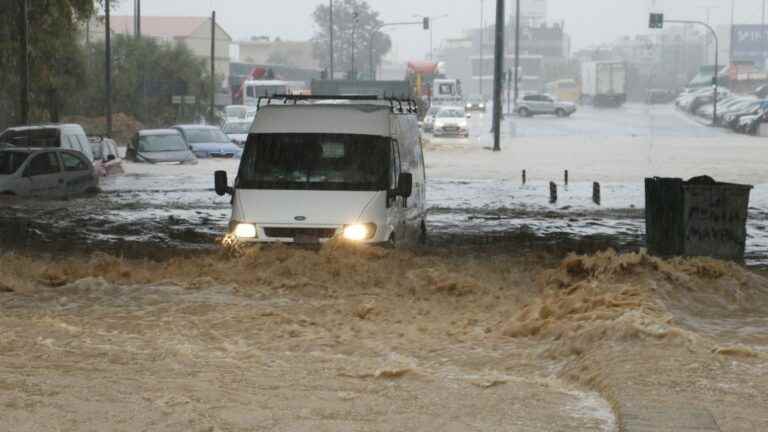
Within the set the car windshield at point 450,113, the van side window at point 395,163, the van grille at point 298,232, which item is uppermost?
the van side window at point 395,163

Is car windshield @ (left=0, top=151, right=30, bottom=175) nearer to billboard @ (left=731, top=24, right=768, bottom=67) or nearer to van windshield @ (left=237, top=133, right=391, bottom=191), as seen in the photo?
van windshield @ (left=237, top=133, right=391, bottom=191)

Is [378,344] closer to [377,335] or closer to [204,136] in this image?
[377,335]

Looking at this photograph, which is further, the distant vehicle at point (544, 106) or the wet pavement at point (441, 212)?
the distant vehicle at point (544, 106)

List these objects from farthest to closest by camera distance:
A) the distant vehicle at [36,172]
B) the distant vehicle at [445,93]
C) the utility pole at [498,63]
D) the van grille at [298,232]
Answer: the distant vehicle at [445,93]
the utility pole at [498,63]
the distant vehicle at [36,172]
the van grille at [298,232]

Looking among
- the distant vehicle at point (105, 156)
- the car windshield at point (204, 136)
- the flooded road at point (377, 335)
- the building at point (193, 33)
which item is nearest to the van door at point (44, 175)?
the flooded road at point (377, 335)

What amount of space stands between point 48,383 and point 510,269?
912 centimetres

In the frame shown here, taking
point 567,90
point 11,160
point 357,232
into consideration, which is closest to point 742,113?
point 11,160

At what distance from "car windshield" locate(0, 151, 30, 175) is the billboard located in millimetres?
149488

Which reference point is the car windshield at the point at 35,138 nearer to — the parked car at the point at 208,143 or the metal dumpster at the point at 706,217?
the parked car at the point at 208,143

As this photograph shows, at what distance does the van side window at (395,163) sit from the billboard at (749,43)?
159433 millimetres

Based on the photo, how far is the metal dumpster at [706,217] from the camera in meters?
15.9

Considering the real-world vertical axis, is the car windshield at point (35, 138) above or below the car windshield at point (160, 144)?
above

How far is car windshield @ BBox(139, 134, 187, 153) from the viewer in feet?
141

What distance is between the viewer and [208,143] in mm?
47250
